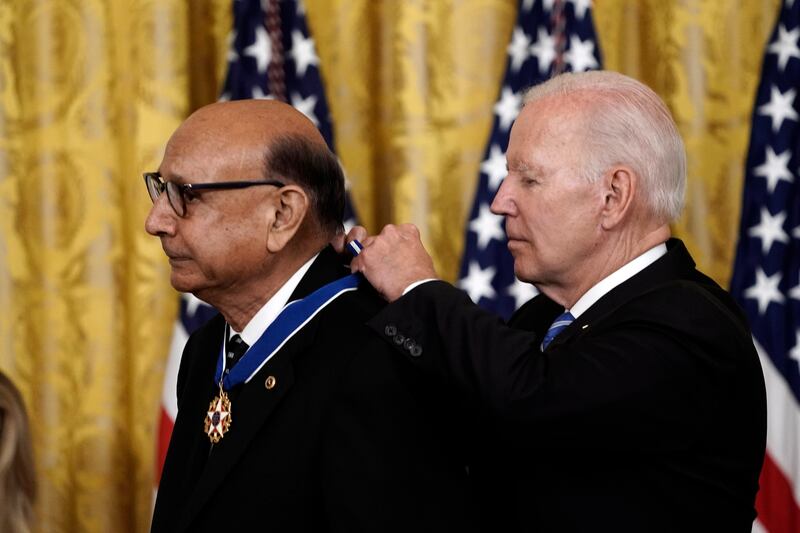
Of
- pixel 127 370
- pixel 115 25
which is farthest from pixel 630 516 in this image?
pixel 115 25

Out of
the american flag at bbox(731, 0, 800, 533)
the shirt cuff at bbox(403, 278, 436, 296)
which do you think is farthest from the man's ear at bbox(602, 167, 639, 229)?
the american flag at bbox(731, 0, 800, 533)

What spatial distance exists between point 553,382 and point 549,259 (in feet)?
0.99

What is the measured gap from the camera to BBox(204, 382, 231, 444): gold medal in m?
2.00

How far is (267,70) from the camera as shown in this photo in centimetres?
382

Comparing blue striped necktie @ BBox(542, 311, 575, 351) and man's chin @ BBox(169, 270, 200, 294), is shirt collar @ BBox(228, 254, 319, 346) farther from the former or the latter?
blue striped necktie @ BBox(542, 311, 575, 351)

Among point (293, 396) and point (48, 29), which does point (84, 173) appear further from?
point (293, 396)

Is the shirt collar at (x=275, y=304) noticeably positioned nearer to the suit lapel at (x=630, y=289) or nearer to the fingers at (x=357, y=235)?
the fingers at (x=357, y=235)

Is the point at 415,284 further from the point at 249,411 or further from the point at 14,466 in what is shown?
the point at 14,466

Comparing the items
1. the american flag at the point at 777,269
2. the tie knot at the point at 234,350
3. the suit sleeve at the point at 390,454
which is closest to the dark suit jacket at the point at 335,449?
the suit sleeve at the point at 390,454

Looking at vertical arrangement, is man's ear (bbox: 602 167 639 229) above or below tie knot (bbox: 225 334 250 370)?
above

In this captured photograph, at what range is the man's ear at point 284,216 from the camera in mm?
2033

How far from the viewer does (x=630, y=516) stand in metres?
1.79

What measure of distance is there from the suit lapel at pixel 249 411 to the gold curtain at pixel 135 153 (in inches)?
73.7

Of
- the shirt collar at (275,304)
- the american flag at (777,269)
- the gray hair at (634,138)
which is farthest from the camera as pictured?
the american flag at (777,269)
